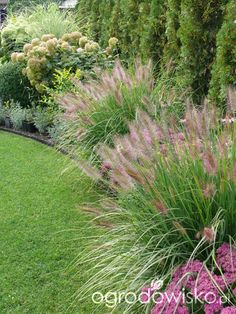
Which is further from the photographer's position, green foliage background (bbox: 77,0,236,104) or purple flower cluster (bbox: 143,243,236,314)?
green foliage background (bbox: 77,0,236,104)

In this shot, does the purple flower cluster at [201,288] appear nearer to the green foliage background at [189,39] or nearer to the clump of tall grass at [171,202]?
the clump of tall grass at [171,202]

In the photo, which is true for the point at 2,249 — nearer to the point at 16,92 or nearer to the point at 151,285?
the point at 151,285

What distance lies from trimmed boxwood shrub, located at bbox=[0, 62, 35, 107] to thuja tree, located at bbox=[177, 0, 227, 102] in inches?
142

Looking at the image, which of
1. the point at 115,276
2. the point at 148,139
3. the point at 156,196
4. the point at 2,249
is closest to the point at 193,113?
the point at 148,139

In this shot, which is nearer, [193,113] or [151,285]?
[151,285]

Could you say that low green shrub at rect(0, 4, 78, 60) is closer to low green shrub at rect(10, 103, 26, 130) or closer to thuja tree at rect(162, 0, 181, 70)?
low green shrub at rect(10, 103, 26, 130)

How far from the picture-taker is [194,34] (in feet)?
17.8

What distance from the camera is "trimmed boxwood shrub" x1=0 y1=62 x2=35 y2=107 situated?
848 centimetres

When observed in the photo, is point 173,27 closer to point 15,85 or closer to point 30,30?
point 15,85

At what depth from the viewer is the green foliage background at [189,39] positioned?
15.8 feet

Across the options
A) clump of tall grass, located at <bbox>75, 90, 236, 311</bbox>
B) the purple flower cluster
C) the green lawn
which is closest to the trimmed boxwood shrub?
the green lawn

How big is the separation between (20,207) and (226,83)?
2394mm

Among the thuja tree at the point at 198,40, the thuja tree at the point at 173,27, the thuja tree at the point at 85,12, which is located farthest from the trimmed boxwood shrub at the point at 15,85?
the thuja tree at the point at 198,40

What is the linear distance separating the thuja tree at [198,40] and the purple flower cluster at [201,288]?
3555 millimetres
